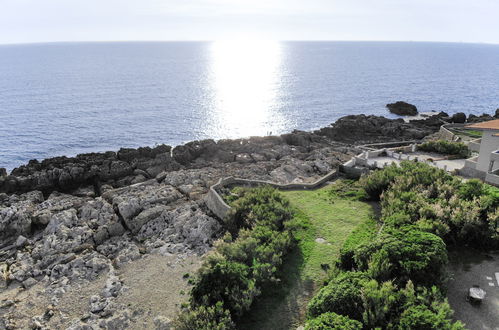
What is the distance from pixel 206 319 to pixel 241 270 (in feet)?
10.7

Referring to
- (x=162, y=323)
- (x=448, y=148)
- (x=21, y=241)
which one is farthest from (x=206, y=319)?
(x=448, y=148)

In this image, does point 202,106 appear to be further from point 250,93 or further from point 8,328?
point 8,328

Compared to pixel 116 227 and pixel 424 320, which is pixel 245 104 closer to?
pixel 116 227

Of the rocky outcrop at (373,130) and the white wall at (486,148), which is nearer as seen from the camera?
the white wall at (486,148)

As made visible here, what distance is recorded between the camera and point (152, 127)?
69938 millimetres

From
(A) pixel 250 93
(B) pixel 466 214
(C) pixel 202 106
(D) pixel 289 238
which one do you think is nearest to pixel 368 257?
(D) pixel 289 238

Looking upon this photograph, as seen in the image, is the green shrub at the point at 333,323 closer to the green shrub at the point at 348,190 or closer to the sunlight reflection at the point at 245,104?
the green shrub at the point at 348,190

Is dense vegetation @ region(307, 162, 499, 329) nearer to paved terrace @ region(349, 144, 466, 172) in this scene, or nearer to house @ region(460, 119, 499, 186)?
house @ region(460, 119, 499, 186)

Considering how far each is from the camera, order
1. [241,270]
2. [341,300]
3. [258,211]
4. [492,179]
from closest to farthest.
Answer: [341,300] → [241,270] → [258,211] → [492,179]

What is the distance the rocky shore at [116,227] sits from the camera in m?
20.7

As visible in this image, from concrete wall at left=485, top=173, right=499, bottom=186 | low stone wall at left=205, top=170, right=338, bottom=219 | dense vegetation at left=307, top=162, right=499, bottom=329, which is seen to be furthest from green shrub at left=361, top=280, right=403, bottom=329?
concrete wall at left=485, top=173, right=499, bottom=186

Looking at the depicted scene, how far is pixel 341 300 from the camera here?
14.6 metres

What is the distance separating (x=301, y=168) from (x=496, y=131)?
59.8ft

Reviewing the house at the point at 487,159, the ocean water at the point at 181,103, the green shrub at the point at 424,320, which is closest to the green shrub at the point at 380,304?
the green shrub at the point at 424,320
